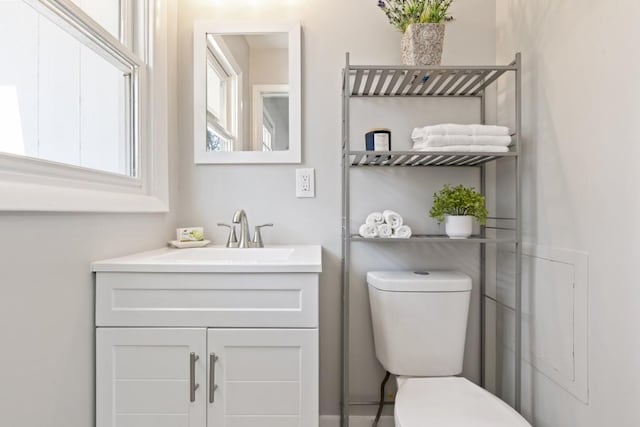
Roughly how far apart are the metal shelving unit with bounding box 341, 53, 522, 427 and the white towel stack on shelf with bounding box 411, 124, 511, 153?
3 cm

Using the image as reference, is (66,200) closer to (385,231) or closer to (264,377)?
(264,377)

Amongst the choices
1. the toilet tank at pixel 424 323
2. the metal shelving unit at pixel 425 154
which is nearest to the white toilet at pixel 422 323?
the toilet tank at pixel 424 323

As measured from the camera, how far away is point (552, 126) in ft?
3.88

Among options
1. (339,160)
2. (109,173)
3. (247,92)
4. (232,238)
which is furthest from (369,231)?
(109,173)

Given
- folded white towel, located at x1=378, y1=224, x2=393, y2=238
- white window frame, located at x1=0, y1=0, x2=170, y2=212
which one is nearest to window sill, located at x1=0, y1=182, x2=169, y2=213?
white window frame, located at x1=0, y1=0, x2=170, y2=212

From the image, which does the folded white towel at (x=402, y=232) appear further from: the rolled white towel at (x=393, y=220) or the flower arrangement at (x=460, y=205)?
the flower arrangement at (x=460, y=205)

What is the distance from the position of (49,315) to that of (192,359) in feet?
Answer: 1.27

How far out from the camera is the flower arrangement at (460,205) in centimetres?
134

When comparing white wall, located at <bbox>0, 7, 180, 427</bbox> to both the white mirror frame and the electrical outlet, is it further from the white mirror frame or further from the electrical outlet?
the electrical outlet

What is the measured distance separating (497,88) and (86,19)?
62.2 inches

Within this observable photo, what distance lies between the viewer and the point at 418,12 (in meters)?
1.35

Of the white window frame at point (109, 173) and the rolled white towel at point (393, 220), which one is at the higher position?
the white window frame at point (109, 173)

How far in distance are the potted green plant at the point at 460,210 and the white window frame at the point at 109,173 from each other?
1153 mm

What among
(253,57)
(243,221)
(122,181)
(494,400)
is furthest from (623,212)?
(122,181)
